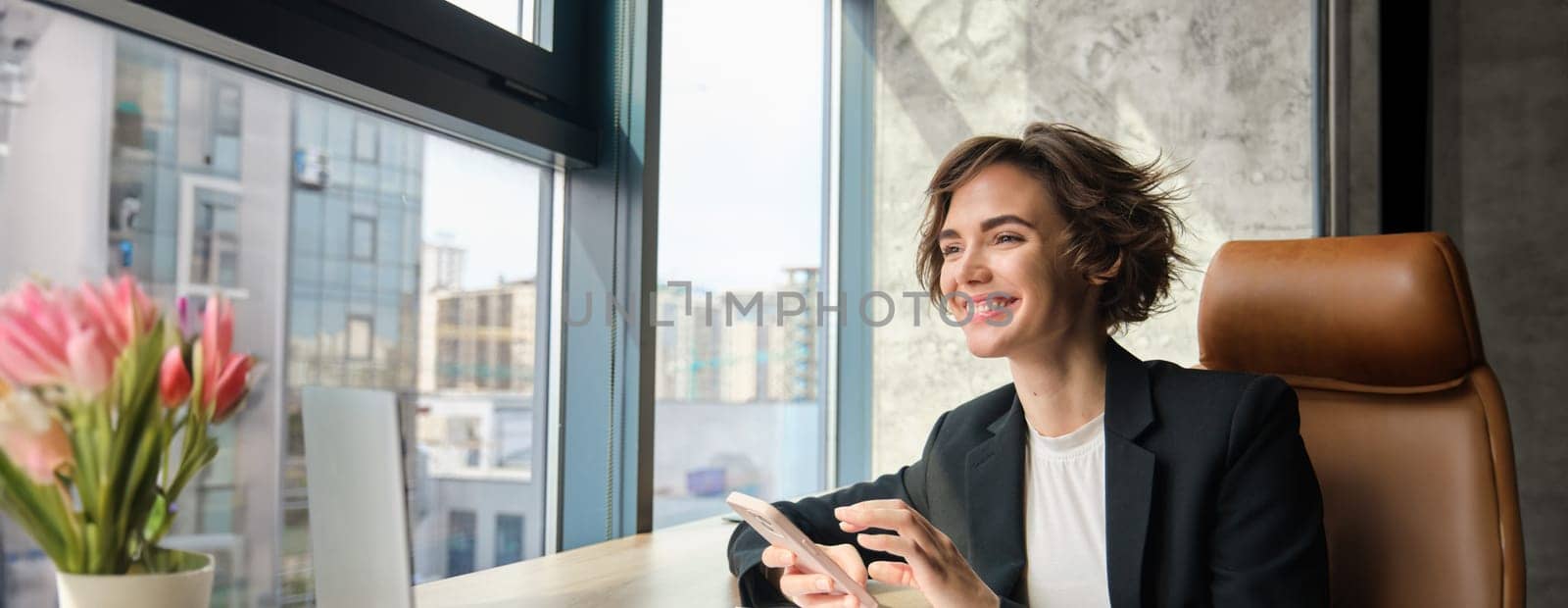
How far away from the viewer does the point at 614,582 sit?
1.48 m

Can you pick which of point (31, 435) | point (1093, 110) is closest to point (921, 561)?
point (31, 435)

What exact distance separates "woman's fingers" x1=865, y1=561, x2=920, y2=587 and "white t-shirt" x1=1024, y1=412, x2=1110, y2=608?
0.28 m

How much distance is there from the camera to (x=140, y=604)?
27.3 inches

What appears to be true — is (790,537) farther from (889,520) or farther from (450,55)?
(450,55)

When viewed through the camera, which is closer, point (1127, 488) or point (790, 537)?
point (790, 537)

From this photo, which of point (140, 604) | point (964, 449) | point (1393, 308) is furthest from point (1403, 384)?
point (140, 604)

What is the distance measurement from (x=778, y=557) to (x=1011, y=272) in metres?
0.48

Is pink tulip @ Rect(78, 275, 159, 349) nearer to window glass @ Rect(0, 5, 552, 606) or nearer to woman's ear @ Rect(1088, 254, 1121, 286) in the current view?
window glass @ Rect(0, 5, 552, 606)

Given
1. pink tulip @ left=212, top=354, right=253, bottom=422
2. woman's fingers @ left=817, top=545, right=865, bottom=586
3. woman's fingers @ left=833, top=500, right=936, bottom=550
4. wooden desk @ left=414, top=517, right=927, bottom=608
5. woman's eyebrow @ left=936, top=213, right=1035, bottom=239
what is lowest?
wooden desk @ left=414, top=517, right=927, bottom=608

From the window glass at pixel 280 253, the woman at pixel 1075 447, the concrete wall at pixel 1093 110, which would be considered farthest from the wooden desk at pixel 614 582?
the concrete wall at pixel 1093 110

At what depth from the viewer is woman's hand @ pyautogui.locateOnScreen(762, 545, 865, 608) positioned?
1.27 m

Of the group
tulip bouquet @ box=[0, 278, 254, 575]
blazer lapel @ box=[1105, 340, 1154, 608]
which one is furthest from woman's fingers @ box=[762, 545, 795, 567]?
tulip bouquet @ box=[0, 278, 254, 575]

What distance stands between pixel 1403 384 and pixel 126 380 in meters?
1.48

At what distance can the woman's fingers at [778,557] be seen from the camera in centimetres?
129
